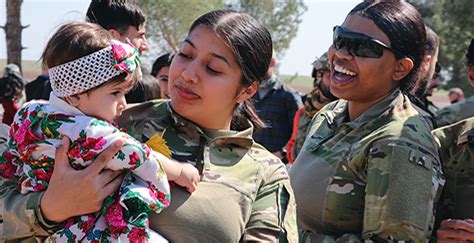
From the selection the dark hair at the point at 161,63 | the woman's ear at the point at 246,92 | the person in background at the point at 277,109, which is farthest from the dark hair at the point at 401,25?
the person in background at the point at 277,109

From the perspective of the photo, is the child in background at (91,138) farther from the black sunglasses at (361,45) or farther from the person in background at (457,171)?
the person in background at (457,171)

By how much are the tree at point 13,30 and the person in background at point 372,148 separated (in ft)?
33.2

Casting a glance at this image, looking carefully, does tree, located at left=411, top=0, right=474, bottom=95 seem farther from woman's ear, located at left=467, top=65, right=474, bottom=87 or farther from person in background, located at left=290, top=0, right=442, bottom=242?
person in background, located at left=290, top=0, right=442, bottom=242

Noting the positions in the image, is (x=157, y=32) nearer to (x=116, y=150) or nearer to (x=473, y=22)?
(x=473, y=22)

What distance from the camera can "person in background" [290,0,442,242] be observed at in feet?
7.97

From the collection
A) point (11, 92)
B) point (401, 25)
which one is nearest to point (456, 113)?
point (401, 25)

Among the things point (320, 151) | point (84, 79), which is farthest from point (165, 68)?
point (84, 79)

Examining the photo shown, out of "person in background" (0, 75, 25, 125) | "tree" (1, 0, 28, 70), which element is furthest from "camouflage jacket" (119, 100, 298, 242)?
"tree" (1, 0, 28, 70)

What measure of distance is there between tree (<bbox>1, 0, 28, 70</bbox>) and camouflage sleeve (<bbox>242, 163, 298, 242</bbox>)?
1056 centimetres

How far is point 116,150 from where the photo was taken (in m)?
2.10

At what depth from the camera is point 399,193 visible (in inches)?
94.9

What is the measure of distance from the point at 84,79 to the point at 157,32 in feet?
91.4

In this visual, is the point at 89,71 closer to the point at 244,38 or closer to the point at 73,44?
the point at 73,44

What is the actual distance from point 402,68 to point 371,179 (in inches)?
25.2
